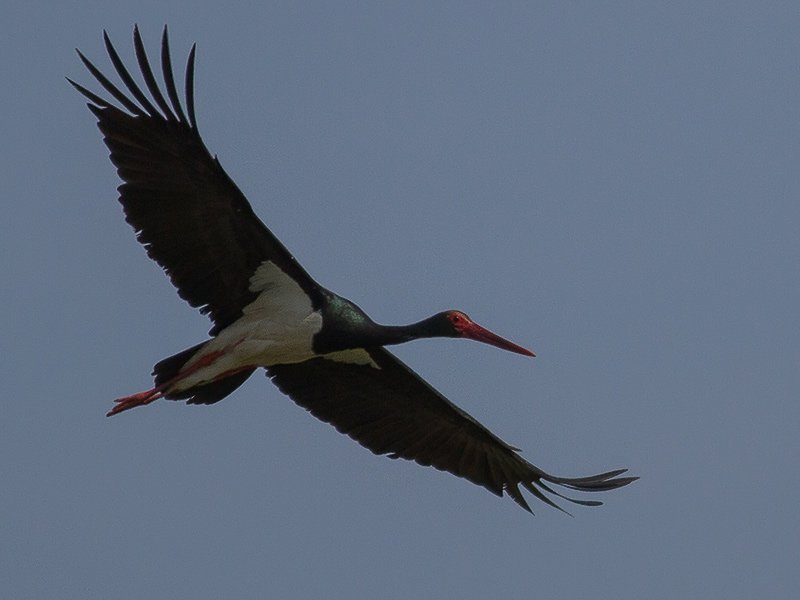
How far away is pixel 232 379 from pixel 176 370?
2.34 ft

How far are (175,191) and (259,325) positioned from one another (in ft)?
5.63

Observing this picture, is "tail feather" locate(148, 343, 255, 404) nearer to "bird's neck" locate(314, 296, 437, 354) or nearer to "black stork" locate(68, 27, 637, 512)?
"black stork" locate(68, 27, 637, 512)

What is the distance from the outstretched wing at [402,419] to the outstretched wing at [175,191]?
1.84m

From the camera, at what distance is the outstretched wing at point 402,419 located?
1581cm

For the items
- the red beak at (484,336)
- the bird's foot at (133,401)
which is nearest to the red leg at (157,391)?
the bird's foot at (133,401)

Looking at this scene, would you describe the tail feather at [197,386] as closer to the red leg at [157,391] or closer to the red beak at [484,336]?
the red leg at [157,391]

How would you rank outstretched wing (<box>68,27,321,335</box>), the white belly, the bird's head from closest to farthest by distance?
outstretched wing (<box>68,27,321,335</box>)
the white belly
the bird's head

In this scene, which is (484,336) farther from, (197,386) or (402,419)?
(197,386)

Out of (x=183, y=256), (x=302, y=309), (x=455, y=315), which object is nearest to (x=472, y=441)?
(x=455, y=315)

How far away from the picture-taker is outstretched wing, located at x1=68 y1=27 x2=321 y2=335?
13242 millimetres

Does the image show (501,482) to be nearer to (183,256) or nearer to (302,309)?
(302,309)

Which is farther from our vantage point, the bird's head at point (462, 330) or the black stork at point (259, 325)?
the bird's head at point (462, 330)

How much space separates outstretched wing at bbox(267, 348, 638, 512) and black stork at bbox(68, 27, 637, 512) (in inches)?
0.4

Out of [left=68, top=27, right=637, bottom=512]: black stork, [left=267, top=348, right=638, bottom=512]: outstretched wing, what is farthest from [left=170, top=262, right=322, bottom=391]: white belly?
[left=267, top=348, right=638, bottom=512]: outstretched wing
